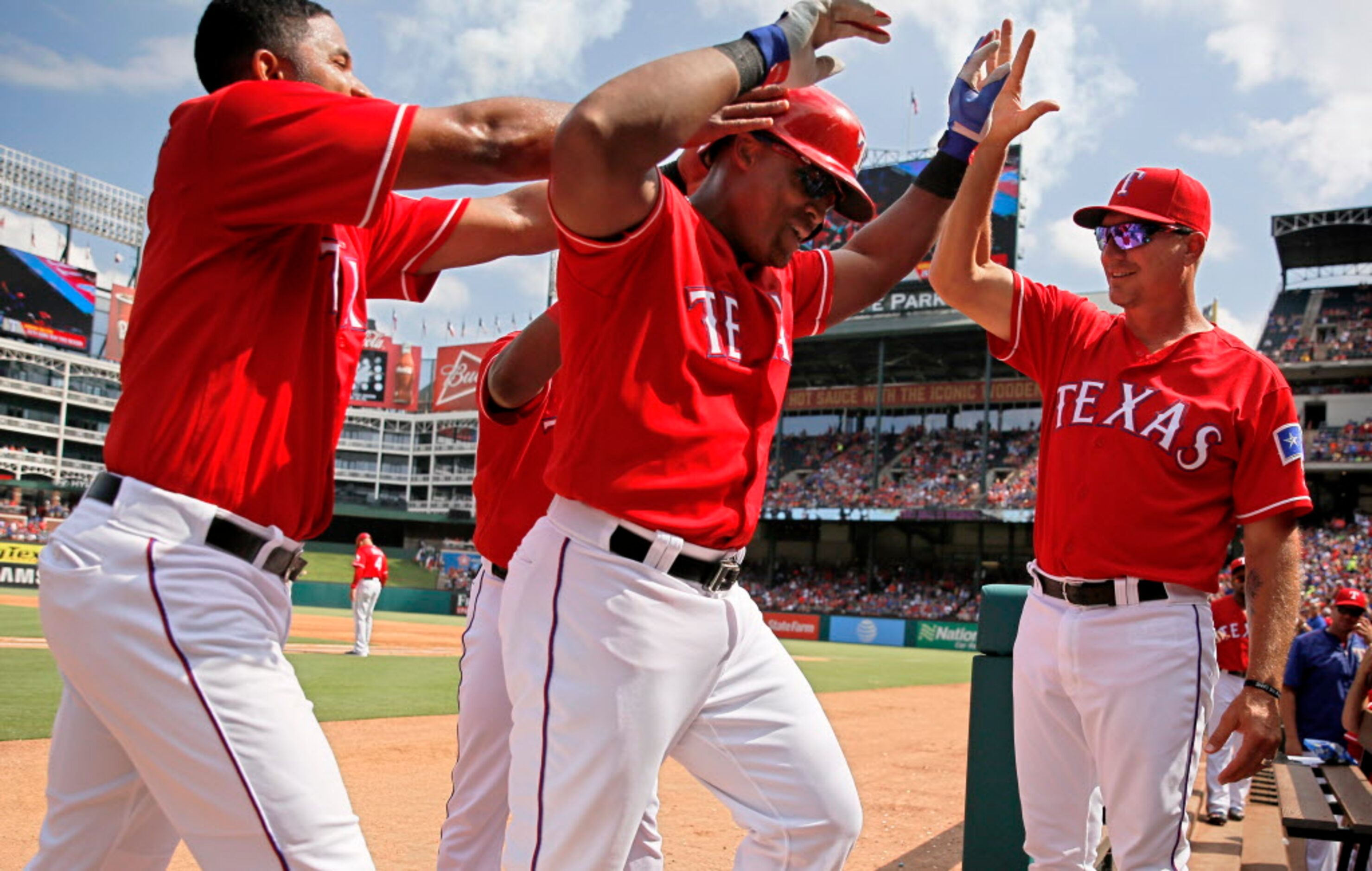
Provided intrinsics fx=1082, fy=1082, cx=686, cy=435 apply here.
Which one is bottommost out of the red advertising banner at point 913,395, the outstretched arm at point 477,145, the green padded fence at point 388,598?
the green padded fence at point 388,598

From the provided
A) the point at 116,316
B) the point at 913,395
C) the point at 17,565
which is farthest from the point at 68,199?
the point at 913,395

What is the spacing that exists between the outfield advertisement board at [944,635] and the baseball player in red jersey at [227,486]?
32.6 meters

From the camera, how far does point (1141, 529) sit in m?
3.32

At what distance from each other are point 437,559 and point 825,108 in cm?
5253

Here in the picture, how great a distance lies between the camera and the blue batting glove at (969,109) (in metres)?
3.14

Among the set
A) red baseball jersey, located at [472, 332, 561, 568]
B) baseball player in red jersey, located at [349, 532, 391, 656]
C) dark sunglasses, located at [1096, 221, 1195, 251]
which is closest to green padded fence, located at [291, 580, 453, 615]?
baseball player in red jersey, located at [349, 532, 391, 656]

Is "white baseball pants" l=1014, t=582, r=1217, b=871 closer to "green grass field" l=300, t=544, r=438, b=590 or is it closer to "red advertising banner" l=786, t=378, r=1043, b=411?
"red advertising banner" l=786, t=378, r=1043, b=411

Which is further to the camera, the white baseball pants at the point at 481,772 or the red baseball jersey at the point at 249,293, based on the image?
the white baseball pants at the point at 481,772

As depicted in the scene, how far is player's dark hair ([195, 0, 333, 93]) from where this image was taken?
2.34 metres

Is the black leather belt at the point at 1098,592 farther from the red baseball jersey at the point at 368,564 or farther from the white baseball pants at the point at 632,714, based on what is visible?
the red baseball jersey at the point at 368,564

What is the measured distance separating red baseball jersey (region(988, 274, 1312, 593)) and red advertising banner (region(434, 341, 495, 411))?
57226 millimetres

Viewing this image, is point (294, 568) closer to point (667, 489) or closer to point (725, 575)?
point (667, 489)

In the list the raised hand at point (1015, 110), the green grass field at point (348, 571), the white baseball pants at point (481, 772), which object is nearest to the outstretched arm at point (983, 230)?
the raised hand at point (1015, 110)

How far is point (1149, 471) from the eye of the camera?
3369 mm
